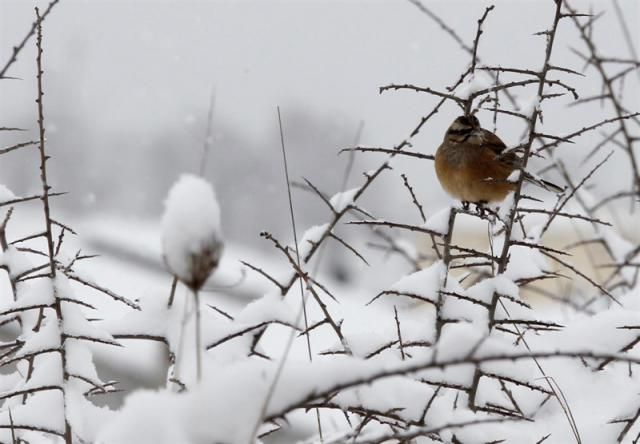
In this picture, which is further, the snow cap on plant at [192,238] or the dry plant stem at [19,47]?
the dry plant stem at [19,47]

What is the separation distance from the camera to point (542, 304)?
17.1 meters

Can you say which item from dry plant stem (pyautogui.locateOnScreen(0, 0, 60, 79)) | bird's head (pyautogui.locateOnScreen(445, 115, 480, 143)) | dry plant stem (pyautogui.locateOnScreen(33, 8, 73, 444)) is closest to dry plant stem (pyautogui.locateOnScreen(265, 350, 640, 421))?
dry plant stem (pyautogui.locateOnScreen(33, 8, 73, 444))

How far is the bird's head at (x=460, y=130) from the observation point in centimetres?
269

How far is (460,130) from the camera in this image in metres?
2.74

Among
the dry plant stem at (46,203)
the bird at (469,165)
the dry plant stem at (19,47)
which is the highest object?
the bird at (469,165)

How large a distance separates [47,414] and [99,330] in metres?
0.12

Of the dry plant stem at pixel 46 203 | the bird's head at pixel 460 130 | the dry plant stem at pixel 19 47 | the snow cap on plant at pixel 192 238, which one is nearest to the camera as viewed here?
the snow cap on plant at pixel 192 238

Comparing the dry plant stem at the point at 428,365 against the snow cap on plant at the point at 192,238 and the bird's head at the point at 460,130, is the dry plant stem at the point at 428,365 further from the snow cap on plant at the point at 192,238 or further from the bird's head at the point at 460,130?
the bird's head at the point at 460,130

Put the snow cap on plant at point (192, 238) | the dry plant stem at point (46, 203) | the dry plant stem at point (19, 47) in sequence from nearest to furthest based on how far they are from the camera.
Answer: the snow cap on plant at point (192, 238) < the dry plant stem at point (46, 203) < the dry plant stem at point (19, 47)

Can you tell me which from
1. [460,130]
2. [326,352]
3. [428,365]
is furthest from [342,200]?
[460,130]

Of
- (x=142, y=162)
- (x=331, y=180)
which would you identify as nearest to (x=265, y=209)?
(x=331, y=180)

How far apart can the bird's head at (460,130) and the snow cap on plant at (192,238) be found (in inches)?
86.4

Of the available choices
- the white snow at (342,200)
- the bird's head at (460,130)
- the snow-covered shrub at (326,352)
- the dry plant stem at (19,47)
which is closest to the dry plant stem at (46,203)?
the snow-covered shrub at (326,352)

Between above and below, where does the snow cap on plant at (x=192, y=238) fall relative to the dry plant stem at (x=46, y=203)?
below
